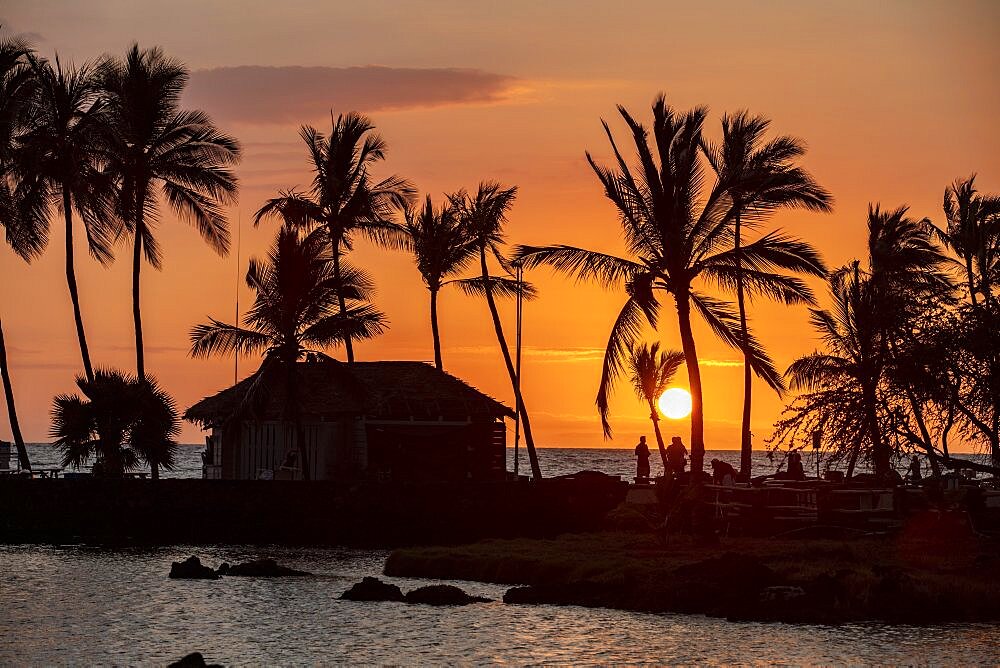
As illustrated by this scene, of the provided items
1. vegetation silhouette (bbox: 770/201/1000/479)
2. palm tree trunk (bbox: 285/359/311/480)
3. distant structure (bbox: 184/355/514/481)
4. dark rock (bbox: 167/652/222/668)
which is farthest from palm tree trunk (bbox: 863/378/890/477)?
palm tree trunk (bbox: 285/359/311/480)

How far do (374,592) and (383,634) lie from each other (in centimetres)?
425

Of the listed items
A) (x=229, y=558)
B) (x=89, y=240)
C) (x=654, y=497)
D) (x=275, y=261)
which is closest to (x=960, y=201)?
(x=654, y=497)

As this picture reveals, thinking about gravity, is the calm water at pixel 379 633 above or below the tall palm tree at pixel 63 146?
below

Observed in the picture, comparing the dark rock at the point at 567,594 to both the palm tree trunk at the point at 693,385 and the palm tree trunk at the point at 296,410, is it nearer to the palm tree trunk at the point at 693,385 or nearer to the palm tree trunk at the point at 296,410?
the palm tree trunk at the point at 693,385

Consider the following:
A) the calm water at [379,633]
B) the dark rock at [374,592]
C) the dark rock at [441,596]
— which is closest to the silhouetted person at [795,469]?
the calm water at [379,633]

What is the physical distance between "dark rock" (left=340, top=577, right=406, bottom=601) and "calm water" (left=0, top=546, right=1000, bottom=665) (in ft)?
1.17

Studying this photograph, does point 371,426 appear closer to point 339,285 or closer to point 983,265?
point 339,285

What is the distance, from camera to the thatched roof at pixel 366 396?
52.3 meters

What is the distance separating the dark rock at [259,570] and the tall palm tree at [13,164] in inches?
692

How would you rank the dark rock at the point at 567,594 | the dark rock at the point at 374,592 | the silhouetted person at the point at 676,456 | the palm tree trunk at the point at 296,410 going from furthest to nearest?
1. the palm tree trunk at the point at 296,410
2. the silhouetted person at the point at 676,456
3. the dark rock at the point at 374,592
4. the dark rock at the point at 567,594

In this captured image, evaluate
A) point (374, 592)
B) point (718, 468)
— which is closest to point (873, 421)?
point (374, 592)

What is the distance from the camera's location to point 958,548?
3497 cm

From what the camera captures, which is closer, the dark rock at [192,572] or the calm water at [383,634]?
the calm water at [383,634]

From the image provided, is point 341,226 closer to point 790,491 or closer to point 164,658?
point 790,491
